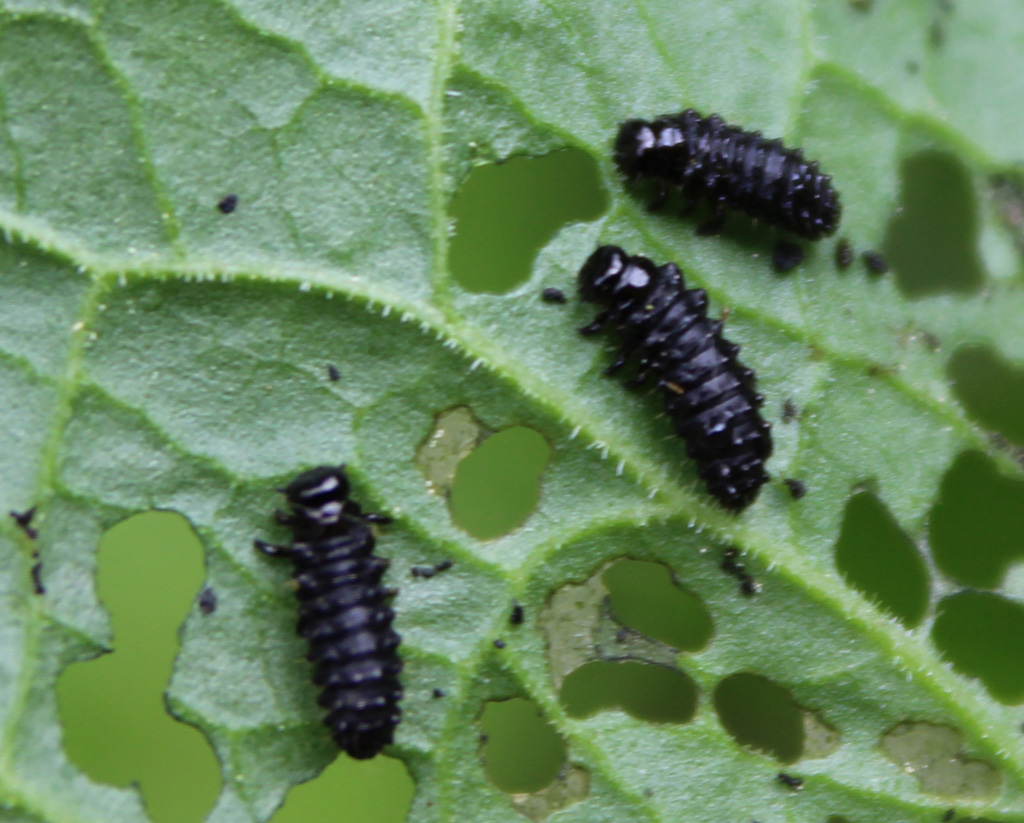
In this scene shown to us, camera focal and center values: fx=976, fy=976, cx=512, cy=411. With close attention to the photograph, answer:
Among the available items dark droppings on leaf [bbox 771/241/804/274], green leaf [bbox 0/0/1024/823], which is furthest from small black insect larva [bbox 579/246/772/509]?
dark droppings on leaf [bbox 771/241/804/274]

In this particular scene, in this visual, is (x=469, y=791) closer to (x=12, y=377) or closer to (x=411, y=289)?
(x=411, y=289)

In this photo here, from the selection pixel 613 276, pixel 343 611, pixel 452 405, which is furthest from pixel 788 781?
pixel 613 276

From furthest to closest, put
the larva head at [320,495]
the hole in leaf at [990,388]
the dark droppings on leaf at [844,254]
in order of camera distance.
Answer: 1. the hole in leaf at [990,388]
2. the dark droppings on leaf at [844,254]
3. the larva head at [320,495]

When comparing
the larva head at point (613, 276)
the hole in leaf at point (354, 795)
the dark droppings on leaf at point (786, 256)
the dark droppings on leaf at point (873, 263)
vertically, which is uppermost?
the dark droppings on leaf at point (873, 263)

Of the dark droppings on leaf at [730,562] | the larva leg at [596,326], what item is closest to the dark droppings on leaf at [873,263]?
the larva leg at [596,326]

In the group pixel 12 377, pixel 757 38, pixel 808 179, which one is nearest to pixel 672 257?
pixel 808 179

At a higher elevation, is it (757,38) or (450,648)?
(757,38)

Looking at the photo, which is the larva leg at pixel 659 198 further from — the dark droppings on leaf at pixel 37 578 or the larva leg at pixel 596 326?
the dark droppings on leaf at pixel 37 578
